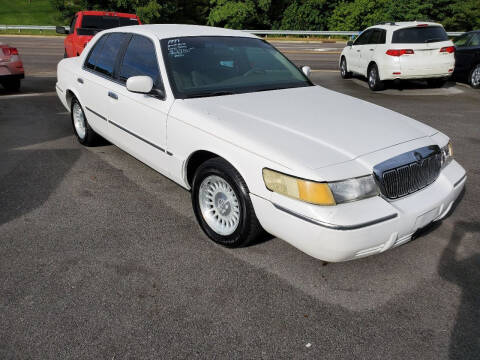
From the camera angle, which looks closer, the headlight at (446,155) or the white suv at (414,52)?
the headlight at (446,155)

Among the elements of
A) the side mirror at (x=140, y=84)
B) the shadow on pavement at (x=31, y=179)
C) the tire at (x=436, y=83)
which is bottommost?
the shadow on pavement at (x=31, y=179)

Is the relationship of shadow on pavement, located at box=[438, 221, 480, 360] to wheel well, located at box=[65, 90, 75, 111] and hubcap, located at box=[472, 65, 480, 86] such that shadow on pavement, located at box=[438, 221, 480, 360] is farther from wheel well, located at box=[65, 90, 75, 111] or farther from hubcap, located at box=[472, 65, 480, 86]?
hubcap, located at box=[472, 65, 480, 86]

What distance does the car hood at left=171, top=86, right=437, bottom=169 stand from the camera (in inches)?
123

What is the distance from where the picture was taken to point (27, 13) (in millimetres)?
54156

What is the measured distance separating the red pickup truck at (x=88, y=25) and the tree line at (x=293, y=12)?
89.0 ft

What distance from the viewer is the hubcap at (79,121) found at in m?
6.06

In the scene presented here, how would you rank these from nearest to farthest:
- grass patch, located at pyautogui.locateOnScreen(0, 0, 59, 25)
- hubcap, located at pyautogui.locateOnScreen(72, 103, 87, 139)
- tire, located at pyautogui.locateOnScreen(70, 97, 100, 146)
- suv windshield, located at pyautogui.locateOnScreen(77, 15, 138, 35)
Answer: tire, located at pyautogui.locateOnScreen(70, 97, 100, 146)
hubcap, located at pyautogui.locateOnScreen(72, 103, 87, 139)
suv windshield, located at pyautogui.locateOnScreen(77, 15, 138, 35)
grass patch, located at pyautogui.locateOnScreen(0, 0, 59, 25)

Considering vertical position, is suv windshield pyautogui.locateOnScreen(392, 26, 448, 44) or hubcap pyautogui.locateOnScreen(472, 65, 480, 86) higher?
suv windshield pyautogui.locateOnScreen(392, 26, 448, 44)

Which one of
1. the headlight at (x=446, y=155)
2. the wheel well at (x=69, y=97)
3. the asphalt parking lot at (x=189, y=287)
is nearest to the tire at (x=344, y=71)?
the asphalt parking lot at (x=189, y=287)

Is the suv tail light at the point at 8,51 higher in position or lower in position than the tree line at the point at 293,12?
lower

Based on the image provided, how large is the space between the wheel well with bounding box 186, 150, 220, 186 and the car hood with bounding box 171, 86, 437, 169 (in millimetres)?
241

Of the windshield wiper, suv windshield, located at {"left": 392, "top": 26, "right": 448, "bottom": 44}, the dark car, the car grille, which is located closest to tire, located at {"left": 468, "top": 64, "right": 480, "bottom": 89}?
the dark car

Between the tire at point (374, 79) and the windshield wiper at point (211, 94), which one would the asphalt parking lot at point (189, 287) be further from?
the tire at point (374, 79)

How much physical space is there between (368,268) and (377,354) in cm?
96
